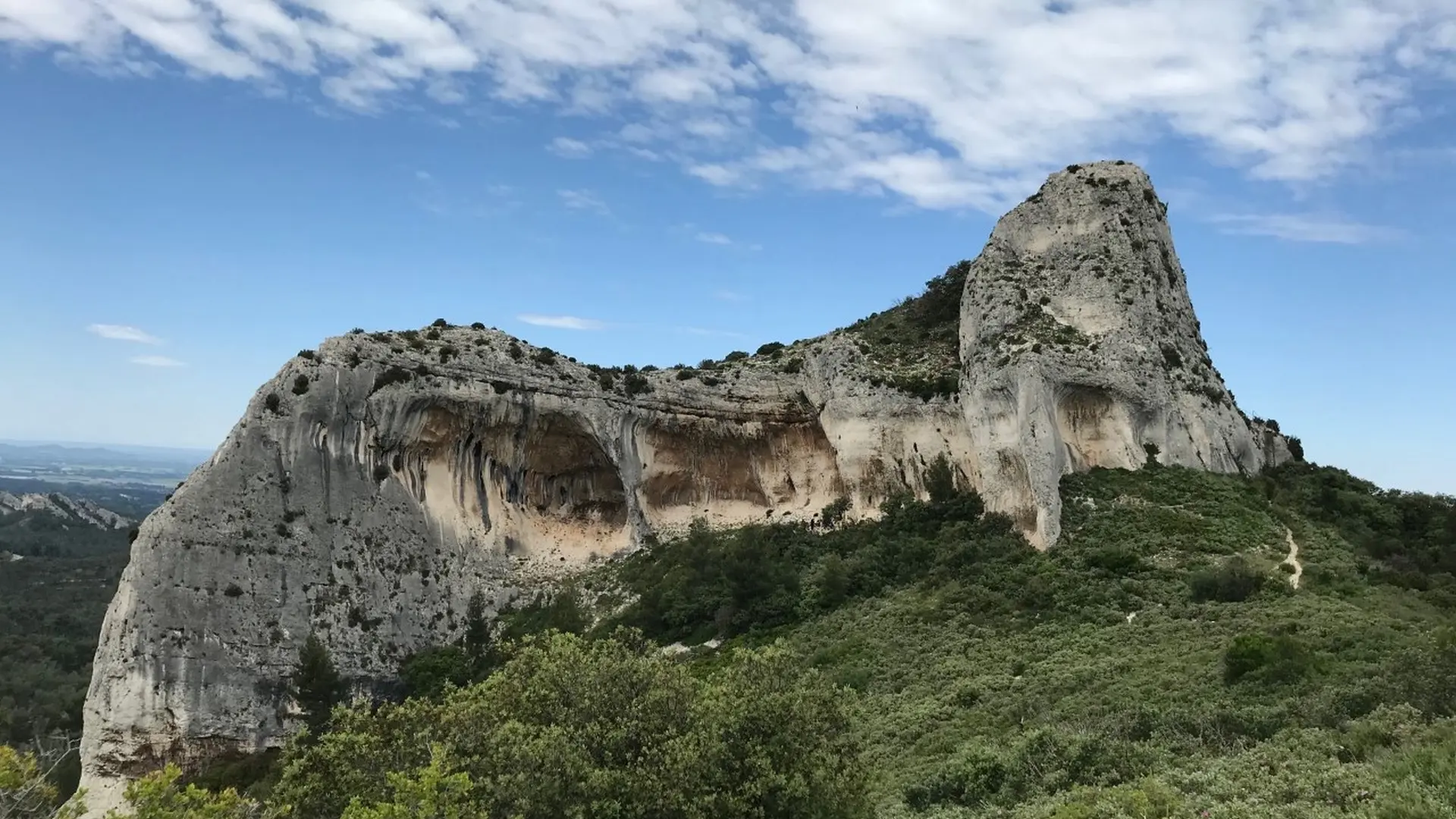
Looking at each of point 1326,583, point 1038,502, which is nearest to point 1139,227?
point 1038,502

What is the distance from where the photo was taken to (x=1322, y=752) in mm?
16391

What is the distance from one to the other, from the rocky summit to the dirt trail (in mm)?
5225

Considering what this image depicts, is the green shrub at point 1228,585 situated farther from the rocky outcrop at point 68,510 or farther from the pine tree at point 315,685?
the rocky outcrop at point 68,510

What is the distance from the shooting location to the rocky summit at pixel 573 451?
125 ft

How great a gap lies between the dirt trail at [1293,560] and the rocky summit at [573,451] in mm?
5225

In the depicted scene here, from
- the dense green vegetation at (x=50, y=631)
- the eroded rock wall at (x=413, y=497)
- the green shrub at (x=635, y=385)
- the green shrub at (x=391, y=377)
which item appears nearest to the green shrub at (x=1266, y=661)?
the eroded rock wall at (x=413, y=497)

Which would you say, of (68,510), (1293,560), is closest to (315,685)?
(1293,560)

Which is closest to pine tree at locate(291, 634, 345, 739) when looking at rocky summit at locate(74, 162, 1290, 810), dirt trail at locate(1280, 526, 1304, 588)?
rocky summit at locate(74, 162, 1290, 810)

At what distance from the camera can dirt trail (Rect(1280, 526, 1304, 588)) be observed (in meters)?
31.8

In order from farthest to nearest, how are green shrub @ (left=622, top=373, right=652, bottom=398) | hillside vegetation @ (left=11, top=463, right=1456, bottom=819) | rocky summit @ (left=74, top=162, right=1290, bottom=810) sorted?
green shrub @ (left=622, top=373, right=652, bottom=398)
rocky summit @ (left=74, top=162, right=1290, bottom=810)
hillside vegetation @ (left=11, top=463, right=1456, bottom=819)

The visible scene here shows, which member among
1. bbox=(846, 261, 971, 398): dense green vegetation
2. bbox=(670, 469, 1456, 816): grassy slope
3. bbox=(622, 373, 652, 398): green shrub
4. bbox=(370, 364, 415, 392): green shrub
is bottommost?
bbox=(670, 469, 1456, 816): grassy slope

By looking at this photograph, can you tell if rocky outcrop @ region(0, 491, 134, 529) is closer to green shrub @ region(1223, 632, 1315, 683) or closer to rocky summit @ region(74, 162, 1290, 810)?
rocky summit @ region(74, 162, 1290, 810)

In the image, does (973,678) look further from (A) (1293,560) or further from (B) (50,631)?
(B) (50,631)

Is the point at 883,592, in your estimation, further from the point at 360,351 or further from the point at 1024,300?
the point at 360,351
